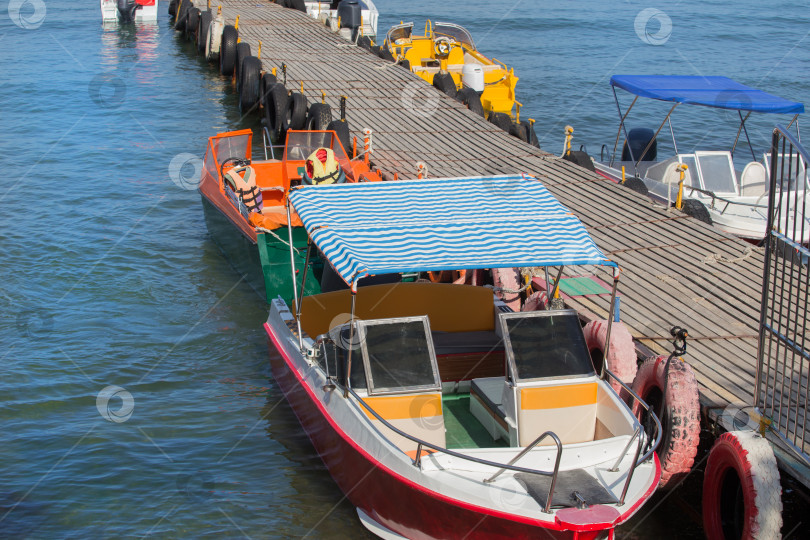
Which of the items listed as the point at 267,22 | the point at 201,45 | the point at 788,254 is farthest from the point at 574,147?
the point at 788,254

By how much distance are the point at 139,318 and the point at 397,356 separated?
6.42 metres

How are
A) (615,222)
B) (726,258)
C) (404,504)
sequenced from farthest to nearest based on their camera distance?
1. (615,222)
2. (726,258)
3. (404,504)

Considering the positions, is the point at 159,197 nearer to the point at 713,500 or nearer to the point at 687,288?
the point at 687,288

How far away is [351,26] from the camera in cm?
2731

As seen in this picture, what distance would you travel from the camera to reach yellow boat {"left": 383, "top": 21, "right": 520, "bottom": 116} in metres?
22.5

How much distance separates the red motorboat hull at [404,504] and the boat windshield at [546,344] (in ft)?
3.85

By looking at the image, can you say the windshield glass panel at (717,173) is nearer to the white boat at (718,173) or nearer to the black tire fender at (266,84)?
the white boat at (718,173)

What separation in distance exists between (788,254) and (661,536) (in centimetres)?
297

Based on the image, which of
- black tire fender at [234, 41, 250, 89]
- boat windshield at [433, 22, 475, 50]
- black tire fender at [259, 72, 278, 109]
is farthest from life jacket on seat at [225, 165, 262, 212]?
boat windshield at [433, 22, 475, 50]

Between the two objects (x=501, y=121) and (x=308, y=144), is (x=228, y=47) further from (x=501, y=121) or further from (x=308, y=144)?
(x=308, y=144)

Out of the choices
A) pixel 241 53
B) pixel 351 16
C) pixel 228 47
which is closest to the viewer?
pixel 241 53

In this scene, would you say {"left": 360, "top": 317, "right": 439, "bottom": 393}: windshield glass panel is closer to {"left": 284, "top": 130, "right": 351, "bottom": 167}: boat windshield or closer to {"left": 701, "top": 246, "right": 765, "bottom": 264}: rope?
{"left": 701, "top": 246, "right": 765, "bottom": 264}: rope

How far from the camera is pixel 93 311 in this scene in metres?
12.8

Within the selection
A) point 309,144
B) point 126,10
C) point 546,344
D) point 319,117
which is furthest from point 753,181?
point 126,10
